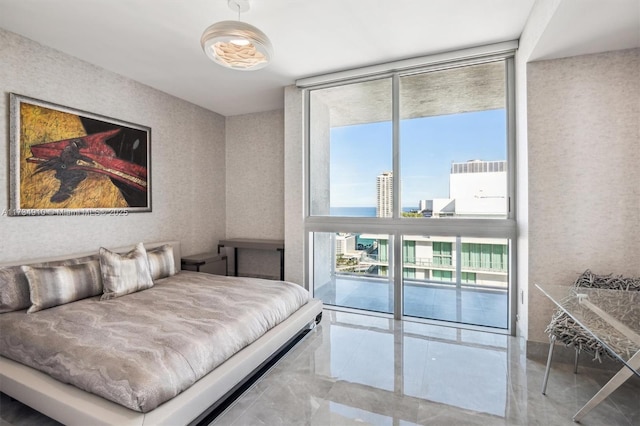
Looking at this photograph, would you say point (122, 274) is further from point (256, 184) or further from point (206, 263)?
point (256, 184)

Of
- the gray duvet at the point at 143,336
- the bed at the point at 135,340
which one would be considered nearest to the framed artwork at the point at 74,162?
the bed at the point at 135,340

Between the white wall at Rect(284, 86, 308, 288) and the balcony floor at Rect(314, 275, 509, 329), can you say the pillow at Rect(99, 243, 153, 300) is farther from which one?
the balcony floor at Rect(314, 275, 509, 329)

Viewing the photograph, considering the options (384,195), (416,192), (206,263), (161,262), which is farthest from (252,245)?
(416,192)

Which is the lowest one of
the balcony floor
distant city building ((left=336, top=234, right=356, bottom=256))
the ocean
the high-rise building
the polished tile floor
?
the polished tile floor

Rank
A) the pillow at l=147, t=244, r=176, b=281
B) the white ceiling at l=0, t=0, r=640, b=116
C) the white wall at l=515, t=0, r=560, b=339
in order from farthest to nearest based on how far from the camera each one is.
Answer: the pillow at l=147, t=244, r=176, b=281 → the white wall at l=515, t=0, r=560, b=339 → the white ceiling at l=0, t=0, r=640, b=116

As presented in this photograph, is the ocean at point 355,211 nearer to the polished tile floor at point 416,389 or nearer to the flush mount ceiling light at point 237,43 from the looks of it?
the polished tile floor at point 416,389

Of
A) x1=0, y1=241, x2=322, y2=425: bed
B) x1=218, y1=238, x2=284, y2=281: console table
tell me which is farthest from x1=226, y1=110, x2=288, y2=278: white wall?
x1=0, y1=241, x2=322, y2=425: bed

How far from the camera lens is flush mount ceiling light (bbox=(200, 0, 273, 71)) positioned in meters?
1.94

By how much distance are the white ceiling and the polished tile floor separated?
2.50 metres

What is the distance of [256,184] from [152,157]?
1.52 meters

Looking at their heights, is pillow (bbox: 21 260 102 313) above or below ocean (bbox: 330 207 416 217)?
below

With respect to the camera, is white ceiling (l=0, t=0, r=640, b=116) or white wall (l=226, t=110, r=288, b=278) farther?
white wall (l=226, t=110, r=288, b=278)

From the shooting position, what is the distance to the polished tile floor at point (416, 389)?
5.72 ft

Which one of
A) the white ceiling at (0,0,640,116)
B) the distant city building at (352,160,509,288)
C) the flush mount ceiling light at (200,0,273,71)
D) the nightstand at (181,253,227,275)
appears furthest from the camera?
the nightstand at (181,253,227,275)
